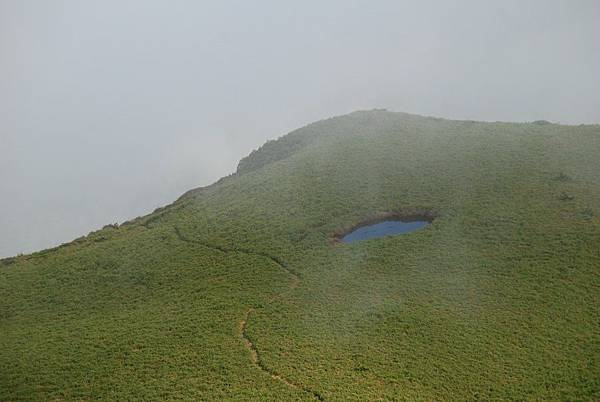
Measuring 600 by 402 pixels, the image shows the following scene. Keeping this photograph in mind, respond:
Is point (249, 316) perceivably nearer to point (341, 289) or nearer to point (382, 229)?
point (341, 289)

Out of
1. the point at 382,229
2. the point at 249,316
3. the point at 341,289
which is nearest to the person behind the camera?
the point at 249,316

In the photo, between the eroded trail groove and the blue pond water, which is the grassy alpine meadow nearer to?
the eroded trail groove

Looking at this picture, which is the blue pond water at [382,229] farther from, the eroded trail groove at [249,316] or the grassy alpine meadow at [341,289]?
the eroded trail groove at [249,316]

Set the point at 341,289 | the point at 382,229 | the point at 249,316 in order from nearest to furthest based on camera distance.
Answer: the point at 249,316
the point at 341,289
the point at 382,229

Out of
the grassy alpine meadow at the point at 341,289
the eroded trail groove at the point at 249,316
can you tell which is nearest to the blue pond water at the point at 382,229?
the grassy alpine meadow at the point at 341,289

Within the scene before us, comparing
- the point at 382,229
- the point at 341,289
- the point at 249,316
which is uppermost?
the point at 382,229

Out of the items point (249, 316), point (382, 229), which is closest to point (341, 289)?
point (249, 316)
